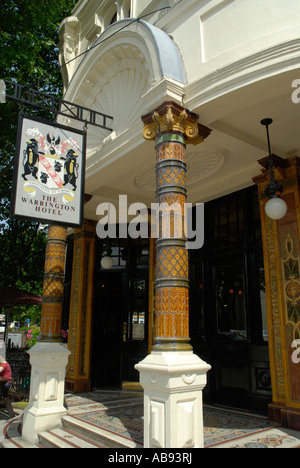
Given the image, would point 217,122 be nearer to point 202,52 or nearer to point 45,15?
point 202,52

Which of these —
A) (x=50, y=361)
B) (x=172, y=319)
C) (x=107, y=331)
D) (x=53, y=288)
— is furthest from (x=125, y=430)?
(x=107, y=331)

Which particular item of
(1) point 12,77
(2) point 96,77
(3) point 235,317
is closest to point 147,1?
(2) point 96,77

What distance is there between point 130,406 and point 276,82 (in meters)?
A: 5.90

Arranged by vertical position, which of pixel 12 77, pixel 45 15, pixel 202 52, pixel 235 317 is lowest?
pixel 235 317

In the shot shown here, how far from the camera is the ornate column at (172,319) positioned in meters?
3.77

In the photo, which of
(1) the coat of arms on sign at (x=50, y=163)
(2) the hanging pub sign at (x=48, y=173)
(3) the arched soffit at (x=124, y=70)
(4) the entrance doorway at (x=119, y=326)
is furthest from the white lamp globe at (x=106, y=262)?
(1) the coat of arms on sign at (x=50, y=163)

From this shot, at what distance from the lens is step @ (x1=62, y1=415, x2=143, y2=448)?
4.52 m

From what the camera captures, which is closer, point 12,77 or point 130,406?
point 130,406

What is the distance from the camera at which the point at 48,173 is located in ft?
17.8

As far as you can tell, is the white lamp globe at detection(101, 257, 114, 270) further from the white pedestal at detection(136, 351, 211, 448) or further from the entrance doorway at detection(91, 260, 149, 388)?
the white pedestal at detection(136, 351, 211, 448)

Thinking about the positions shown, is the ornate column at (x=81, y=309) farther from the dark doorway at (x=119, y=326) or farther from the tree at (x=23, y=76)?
the tree at (x=23, y=76)

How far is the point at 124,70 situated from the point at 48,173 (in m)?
2.50

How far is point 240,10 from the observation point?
471cm

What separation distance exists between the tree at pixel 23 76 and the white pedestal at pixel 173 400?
5.00 meters
